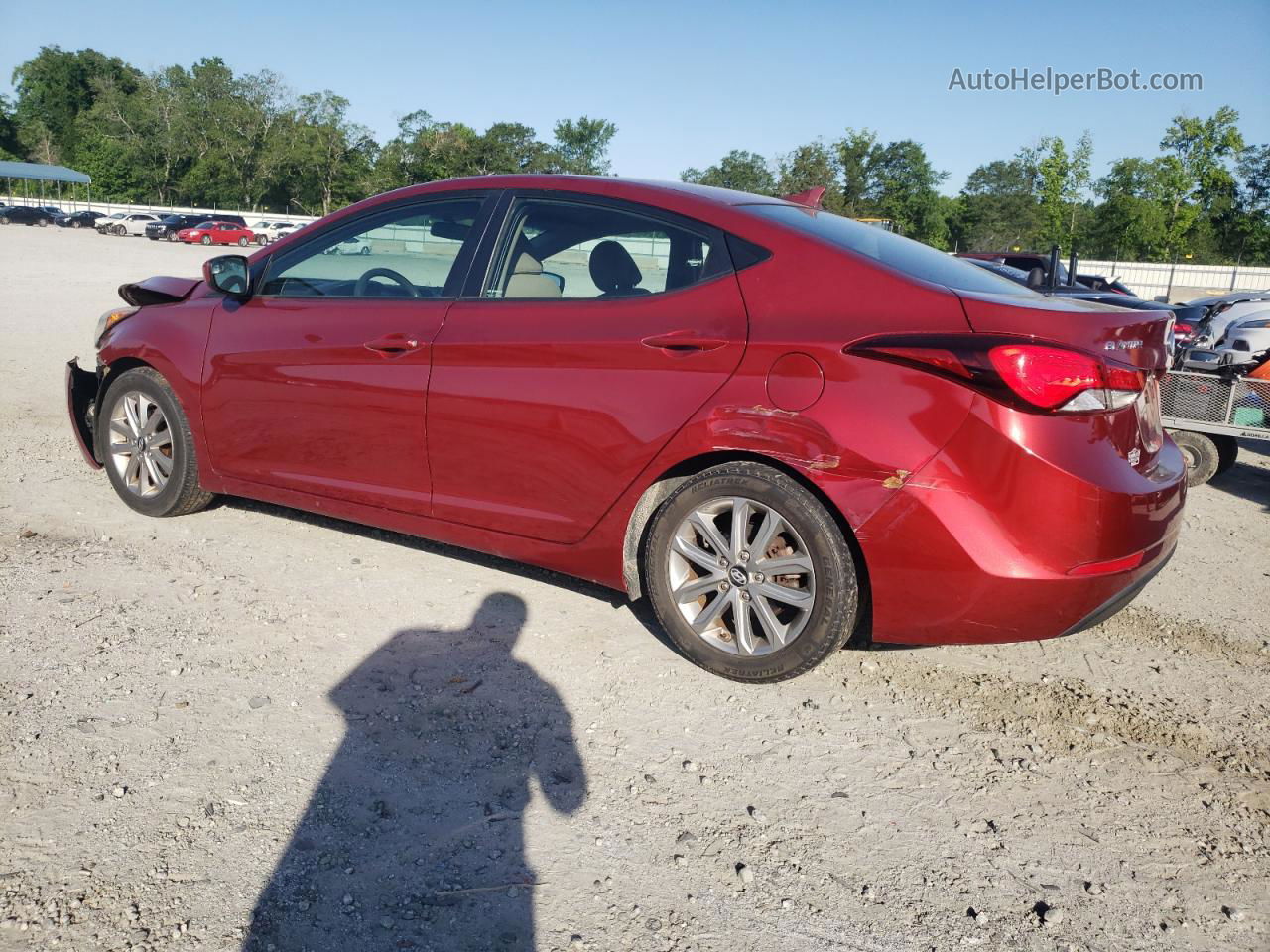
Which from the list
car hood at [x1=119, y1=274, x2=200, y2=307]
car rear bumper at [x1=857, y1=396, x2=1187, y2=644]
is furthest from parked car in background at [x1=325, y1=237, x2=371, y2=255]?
car rear bumper at [x1=857, y1=396, x2=1187, y2=644]

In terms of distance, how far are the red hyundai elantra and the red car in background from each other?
49.3 metres

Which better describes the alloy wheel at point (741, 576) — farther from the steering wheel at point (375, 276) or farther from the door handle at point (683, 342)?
the steering wheel at point (375, 276)

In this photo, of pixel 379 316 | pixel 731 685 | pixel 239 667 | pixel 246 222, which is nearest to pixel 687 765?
pixel 731 685

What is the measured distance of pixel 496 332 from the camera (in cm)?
387

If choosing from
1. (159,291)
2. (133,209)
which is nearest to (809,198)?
(159,291)

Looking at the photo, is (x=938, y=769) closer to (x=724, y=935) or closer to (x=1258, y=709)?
(x=724, y=935)

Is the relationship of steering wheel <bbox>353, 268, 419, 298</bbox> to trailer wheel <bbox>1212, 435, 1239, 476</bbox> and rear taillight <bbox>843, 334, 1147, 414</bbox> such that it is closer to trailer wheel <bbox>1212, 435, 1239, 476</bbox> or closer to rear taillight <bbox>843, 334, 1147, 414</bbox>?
rear taillight <bbox>843, 334, 1147, 414</bbox>

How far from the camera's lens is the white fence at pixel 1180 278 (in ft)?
141

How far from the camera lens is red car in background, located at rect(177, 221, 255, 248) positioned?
160ft

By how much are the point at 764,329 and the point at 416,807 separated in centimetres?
182

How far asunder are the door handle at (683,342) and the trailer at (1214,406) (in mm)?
4863

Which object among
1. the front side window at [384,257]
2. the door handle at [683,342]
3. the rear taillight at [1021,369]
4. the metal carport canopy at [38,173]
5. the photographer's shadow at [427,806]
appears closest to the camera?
the photographer's shadow at [427,806]

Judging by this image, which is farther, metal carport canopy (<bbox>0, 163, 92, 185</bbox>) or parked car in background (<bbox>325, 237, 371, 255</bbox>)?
metal carport canopy (<bbox>0, 163, 92, 185</bbox>)

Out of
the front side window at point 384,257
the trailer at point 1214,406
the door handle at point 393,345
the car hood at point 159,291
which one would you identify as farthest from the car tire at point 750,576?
the trailer at point 1214,406
